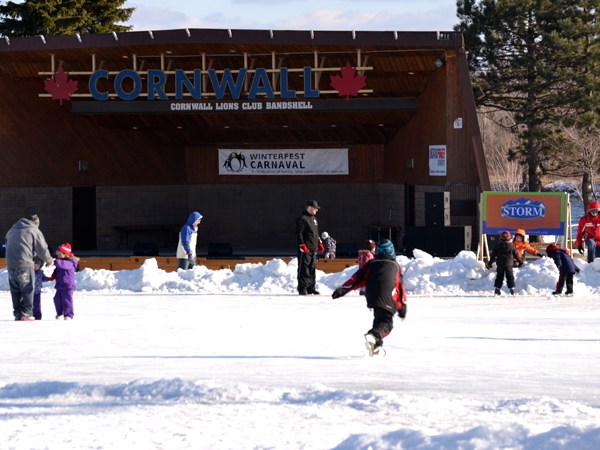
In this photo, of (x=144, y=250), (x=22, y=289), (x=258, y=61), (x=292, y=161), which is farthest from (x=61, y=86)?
(x=22, y=289)

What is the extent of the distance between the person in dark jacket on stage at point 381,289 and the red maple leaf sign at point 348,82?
1210 cm

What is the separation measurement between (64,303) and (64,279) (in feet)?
1.69

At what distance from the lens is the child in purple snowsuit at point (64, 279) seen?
30.5ft

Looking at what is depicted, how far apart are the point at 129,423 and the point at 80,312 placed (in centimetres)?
577

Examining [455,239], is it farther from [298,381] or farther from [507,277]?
[298,381]

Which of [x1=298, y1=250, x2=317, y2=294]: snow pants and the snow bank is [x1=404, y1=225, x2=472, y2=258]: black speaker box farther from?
[x1=298, y1=250, x2=317, y2=294]: snow pants

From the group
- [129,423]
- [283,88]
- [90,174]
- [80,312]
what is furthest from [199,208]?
[129,423]

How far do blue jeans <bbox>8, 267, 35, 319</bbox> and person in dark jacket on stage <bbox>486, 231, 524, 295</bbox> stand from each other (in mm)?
7423

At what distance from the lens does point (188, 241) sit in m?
13.2

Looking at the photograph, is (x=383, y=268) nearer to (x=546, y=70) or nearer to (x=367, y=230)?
(x=367, y=230)

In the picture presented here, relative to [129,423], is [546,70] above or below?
above

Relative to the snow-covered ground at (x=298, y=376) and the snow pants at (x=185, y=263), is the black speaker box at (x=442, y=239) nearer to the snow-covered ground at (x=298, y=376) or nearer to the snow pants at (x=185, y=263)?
the snow-covered ground at (x=298, y=376)

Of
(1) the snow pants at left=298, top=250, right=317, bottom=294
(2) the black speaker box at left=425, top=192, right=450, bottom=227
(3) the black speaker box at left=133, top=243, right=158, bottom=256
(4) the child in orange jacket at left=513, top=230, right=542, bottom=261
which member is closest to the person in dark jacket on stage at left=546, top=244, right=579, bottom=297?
(4) the child in orange jacket at left=513, top=230, right=542, bottom=261

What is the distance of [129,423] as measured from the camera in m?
5.25
